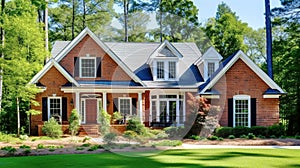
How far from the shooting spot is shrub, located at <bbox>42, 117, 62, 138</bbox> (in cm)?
2175

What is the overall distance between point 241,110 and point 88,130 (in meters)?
8.94

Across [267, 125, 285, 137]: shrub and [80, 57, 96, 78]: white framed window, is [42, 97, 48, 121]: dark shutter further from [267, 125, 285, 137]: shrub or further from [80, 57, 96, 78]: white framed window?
[267, 125, 285, 137]: shrub

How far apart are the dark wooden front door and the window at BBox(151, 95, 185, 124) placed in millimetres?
3712

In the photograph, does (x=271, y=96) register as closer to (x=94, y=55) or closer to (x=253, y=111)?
(x=253, y=111)

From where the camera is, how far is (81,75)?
2523 cm

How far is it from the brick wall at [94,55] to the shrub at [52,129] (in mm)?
4395

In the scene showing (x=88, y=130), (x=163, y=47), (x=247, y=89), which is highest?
(x=163, y=47)

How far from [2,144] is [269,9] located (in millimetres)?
20657

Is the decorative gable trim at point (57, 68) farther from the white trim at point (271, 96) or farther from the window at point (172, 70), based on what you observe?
the white trim at point (271, 96)

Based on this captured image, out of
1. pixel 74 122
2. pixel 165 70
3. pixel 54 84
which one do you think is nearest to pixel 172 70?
pixel 165 70

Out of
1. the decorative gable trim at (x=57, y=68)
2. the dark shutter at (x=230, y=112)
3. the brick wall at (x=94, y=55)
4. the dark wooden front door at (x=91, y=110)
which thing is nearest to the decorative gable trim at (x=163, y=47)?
the brick wall at (x=94, y=55)

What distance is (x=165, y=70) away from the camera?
27.1 metres

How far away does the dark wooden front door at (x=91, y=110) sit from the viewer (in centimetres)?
2464

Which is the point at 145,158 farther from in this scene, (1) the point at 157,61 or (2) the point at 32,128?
(1) the point at 157,61
